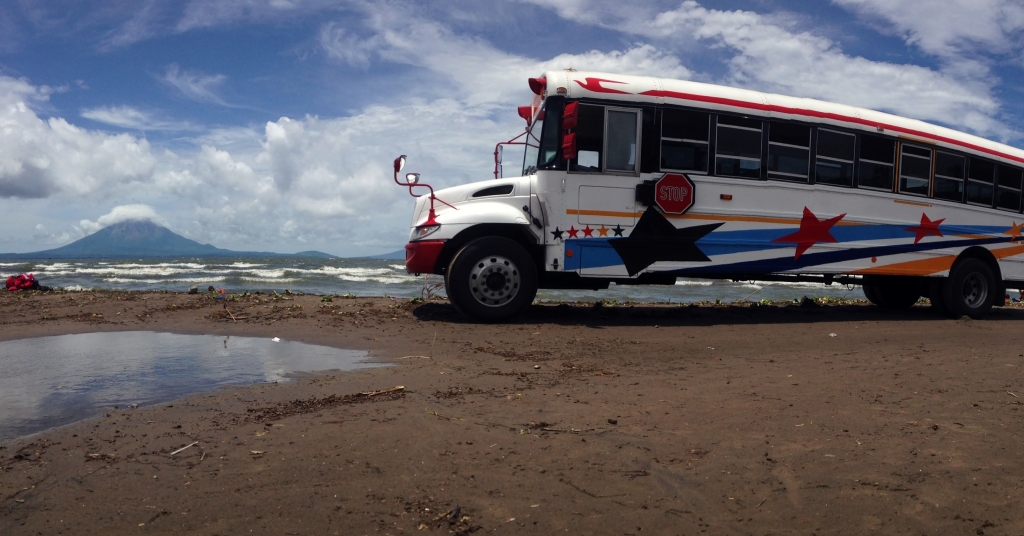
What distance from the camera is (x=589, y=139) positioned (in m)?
8.68

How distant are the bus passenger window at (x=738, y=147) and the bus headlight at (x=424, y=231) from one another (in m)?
3.70

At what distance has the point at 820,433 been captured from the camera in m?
3.99

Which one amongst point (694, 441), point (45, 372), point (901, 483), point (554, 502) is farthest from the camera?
point (45, 372)

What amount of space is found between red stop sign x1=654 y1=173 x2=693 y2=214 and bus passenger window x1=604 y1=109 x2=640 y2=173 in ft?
1.35

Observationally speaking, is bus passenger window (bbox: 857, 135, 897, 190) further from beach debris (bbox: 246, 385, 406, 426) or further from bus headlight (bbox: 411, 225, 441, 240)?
beach debris (bbox: 246, 385, 406, 426)

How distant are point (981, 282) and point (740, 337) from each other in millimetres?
5420

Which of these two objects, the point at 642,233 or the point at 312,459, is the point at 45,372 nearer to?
the point at 312,459

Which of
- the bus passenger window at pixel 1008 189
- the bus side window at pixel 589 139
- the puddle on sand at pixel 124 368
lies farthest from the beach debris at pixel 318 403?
the bus passenger window at pixel 1008 189

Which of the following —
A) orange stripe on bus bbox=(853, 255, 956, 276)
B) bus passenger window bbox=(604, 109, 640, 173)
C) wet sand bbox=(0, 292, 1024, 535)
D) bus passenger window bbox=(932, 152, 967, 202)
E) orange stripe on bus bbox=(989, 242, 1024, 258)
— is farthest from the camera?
orange stripe on bus bbox=(989, 242, 1024, 258)

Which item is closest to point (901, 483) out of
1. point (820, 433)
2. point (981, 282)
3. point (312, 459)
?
point (820, 433)

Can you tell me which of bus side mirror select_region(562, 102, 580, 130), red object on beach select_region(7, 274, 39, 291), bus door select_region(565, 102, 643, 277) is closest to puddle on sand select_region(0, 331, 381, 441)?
bus door select_region(565, 102, 643, 277)

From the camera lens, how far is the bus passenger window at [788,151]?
947 cm

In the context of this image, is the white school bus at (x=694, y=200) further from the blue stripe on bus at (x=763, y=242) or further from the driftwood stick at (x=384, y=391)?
the driftwood stick at (x=384, y=391)

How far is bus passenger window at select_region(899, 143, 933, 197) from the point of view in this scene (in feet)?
33.8
